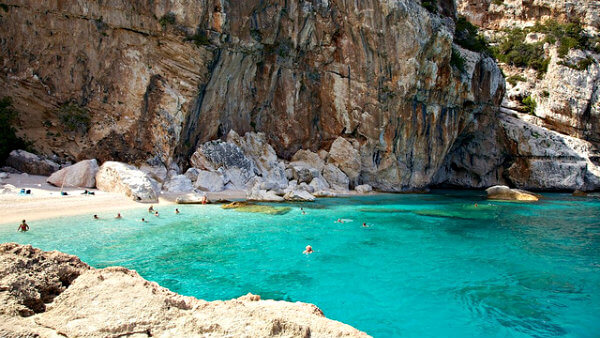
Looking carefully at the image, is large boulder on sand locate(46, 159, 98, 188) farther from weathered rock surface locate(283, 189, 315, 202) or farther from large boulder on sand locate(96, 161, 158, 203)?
weathered rock surface locate(283, 189, 315, 202)

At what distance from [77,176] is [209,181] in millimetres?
8157

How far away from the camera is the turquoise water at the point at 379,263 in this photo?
7594 mm

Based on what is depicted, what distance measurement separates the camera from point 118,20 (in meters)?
24.2

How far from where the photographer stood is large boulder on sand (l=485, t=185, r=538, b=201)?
31266 millimetres

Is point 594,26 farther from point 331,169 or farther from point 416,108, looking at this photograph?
point 331,169

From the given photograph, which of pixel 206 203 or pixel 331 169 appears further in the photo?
pixel 331 169

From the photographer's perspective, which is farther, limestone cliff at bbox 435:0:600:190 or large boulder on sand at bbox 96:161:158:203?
limestone cliff at bbox 435:0:600:190

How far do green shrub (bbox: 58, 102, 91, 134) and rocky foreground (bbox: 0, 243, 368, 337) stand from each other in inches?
932

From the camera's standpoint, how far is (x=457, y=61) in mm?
36219

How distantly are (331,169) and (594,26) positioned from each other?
4418 cm

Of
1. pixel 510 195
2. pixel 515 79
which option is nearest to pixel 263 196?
pixel 510 195

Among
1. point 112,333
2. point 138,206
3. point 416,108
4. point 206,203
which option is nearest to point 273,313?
point 112,333

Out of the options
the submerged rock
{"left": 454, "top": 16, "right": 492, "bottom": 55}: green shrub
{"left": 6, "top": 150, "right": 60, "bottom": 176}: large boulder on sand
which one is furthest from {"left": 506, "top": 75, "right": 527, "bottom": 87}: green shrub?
{"left": 6, "top": 150, "right": 60, "bottom": 176}: large boulder on sand

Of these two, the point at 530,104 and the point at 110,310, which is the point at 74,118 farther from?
the point at 530,104
